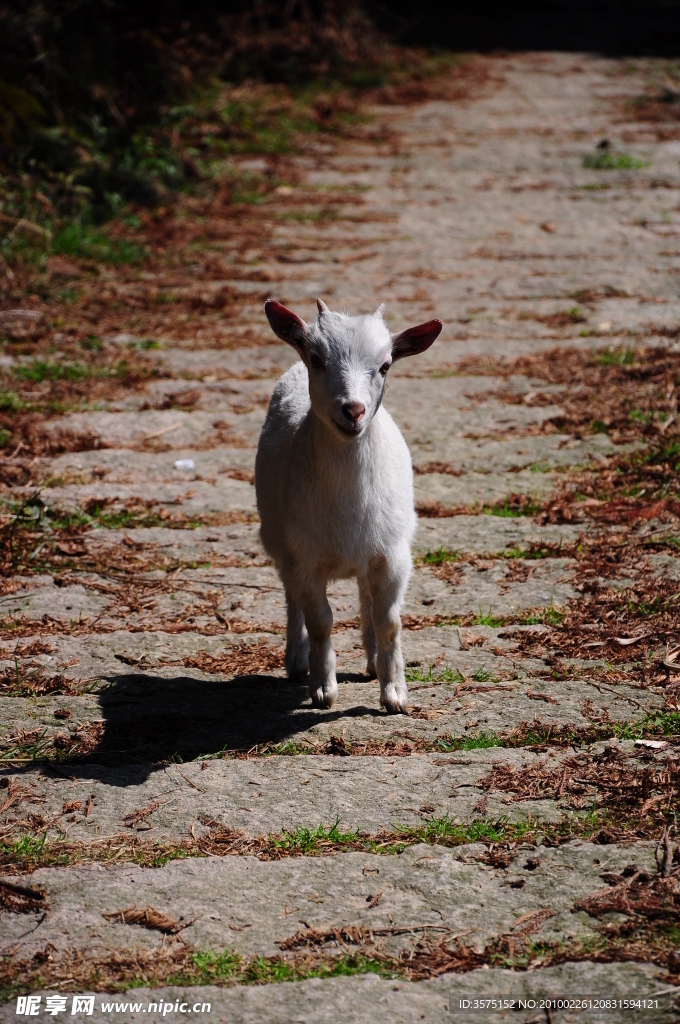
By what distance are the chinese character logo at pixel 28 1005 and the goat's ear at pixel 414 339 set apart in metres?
2.45

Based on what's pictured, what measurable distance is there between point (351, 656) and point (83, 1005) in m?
2.25

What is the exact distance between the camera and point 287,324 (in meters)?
4.18

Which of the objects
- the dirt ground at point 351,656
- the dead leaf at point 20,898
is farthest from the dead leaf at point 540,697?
the dead leaf at point 20,898

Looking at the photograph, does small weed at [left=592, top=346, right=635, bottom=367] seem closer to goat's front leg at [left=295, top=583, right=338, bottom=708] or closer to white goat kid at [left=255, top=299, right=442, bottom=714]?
white goat kid at [left=255, top=299, right=442, bottom=714]

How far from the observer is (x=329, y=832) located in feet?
11.0

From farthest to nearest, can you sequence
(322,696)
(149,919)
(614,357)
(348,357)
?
(614,357) < (322,696) < (348,357) < (149,919)

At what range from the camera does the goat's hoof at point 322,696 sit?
4.11 meters

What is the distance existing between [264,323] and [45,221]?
269 cm

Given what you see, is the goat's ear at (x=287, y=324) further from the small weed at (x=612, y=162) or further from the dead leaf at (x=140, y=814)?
the small weed at (x=612, y=162)

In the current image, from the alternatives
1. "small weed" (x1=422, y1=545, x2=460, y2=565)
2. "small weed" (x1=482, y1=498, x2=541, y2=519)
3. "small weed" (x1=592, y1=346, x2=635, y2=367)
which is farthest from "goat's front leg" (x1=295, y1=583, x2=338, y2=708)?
"small weed" (x1=592, y1=346, x2=635, y2=367)

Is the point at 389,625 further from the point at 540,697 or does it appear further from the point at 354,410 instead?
the point at 354,410

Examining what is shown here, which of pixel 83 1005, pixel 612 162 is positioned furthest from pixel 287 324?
pixel 612 162

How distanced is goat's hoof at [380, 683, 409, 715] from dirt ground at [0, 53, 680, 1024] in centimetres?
5

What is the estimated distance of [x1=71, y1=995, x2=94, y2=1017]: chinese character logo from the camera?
264cm
